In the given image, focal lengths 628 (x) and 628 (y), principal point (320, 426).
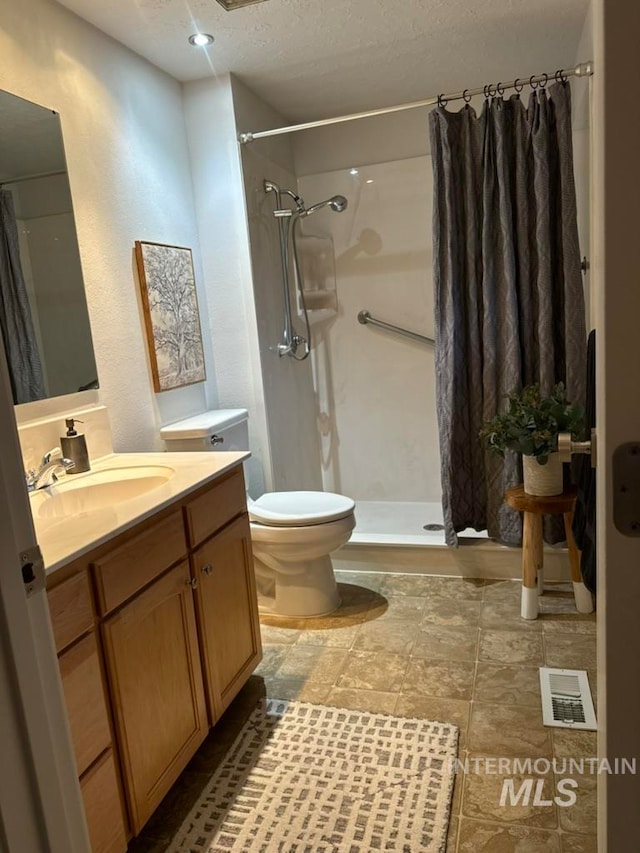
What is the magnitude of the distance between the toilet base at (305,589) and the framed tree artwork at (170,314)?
91cm

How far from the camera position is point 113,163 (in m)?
2.27

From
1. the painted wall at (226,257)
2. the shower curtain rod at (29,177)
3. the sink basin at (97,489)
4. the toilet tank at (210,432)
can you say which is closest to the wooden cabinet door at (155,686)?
the sink basin at (97,489)

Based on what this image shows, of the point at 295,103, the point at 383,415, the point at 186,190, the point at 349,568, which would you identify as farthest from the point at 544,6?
the point at 349,568

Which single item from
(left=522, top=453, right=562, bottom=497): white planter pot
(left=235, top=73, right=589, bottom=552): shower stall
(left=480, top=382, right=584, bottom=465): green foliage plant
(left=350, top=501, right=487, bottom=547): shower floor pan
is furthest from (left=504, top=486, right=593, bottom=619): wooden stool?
(left=235, top=73, right=589, bottom=552): shower stall

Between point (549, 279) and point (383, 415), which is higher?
point (549, 279)

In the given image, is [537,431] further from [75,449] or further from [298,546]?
[75,449]

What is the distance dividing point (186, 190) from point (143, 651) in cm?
205

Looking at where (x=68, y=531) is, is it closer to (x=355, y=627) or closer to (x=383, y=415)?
(x=355, y=627)

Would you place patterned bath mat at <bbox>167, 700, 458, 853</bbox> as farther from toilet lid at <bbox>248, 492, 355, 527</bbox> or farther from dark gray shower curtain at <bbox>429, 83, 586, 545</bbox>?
dark gray shower curtain at <bbox>429, 83, 586, 545</bbox>

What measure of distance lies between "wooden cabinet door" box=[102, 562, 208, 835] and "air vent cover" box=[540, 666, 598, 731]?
103 cm

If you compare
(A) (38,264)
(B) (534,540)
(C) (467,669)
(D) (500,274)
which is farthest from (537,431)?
(A) (38,264)

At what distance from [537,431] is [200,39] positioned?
1.94 m

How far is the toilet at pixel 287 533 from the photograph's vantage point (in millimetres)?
2412

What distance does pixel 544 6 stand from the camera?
2357 mm
